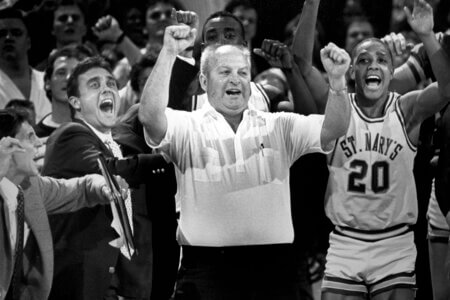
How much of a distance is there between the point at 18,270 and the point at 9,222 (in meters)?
0.19

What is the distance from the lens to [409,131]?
4383mm

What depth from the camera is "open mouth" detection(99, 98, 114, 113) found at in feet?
15.8

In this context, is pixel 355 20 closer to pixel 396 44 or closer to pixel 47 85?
pixel 396 44

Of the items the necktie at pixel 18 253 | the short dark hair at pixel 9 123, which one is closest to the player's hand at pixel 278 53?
the short dark hair at pixel 9 123

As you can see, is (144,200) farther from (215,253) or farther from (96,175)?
(215,253)

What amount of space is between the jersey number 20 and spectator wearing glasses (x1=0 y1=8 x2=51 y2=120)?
6.90 ft

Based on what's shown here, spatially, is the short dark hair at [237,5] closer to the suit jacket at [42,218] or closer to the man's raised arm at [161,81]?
the suit jacket at [42,218]

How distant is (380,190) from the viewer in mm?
4332

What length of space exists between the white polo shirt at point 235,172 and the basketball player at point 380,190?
0.35 metres

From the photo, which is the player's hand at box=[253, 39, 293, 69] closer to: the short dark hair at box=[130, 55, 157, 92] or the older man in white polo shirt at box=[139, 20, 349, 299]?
the older man in white polo shirt at box=[139, 20, 349, 299]

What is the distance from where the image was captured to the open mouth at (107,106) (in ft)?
15.8

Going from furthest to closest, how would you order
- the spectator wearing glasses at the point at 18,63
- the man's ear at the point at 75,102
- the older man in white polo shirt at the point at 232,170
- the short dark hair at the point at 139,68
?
the spectator wearing glasses at the point at 18,63 → the short dark hair at the point at 139,68 → the man's ear at the point at 75,102 → the older man in white polo shirt at the point at 232,170

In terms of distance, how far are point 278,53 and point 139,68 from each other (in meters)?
1.04

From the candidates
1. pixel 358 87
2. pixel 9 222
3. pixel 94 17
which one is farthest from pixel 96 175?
pixel 94 17
